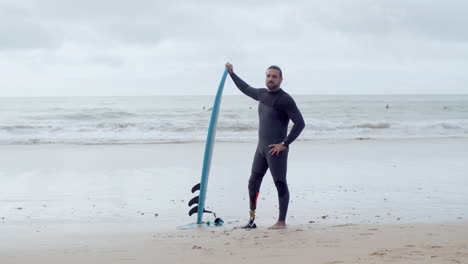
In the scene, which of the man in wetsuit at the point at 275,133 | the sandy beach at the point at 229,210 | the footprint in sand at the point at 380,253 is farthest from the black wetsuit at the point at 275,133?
the footprint in sand at the point at 380,253

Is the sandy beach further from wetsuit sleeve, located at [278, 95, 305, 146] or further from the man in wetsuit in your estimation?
wetsuit sleeve, located at [278, 95, 305, 146]

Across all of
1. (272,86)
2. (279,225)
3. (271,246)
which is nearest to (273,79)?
(272,86)

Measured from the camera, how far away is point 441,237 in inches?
192

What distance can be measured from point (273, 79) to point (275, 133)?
1.69 feet

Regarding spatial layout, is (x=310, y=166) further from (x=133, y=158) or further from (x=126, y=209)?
(x=126, y=209)

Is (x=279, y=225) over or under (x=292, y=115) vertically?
under

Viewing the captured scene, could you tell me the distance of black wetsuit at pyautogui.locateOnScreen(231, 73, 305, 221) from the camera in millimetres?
5336

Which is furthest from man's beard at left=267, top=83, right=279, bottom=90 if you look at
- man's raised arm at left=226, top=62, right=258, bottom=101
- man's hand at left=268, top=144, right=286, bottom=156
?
man's hand at left=268, top=144, right=286, bottom=156

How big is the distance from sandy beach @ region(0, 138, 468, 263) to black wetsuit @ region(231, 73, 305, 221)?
43cm

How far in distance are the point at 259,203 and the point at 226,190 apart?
0.99 m

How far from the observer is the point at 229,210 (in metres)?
6.52

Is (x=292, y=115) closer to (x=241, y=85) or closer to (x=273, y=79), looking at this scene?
(x=273, y=79)

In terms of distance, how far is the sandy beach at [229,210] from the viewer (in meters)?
4.36

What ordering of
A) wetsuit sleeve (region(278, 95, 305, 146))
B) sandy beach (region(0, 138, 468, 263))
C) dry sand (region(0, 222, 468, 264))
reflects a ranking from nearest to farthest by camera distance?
dry sand (region(0, 222, 468, 264)), sandy beach (region(0, 138, 468, 263)), wetsuit sleeve (region(278, 95, 305, 146))
